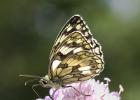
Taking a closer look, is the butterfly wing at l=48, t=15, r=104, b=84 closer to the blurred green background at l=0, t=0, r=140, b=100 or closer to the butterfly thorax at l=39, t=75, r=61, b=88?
the butterfly thorax at l=39, t=75, r=61, b=88

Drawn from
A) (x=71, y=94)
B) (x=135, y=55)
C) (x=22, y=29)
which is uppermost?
(x=22, y=29)

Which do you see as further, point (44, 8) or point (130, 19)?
point (44, 8)

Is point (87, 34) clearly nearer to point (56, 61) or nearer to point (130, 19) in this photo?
point (56, 61)

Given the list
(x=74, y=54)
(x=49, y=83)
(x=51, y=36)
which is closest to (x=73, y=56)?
(x=74, y=54)

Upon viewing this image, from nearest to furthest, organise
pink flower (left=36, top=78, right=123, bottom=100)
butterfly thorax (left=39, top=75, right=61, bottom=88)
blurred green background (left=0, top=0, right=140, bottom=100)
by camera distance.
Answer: pink flower (left=36, top=78, right=123, bottom=100) < butterfly thorax (left=39, top=75, right=61, bottom=88) < blurred green background (left=0, top=0, right=140, bottom=100)

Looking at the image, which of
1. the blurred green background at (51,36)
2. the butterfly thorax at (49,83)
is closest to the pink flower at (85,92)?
the butterfly thorax at (49,83)

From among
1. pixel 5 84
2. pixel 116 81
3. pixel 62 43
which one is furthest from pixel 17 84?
pixel 62 43

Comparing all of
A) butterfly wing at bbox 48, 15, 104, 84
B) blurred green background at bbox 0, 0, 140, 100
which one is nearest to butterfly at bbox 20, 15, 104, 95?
butterfly wing at bbox 48, 15, 104, 84

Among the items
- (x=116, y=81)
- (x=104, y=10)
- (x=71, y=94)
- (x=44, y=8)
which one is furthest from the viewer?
(x=44, y=8)
